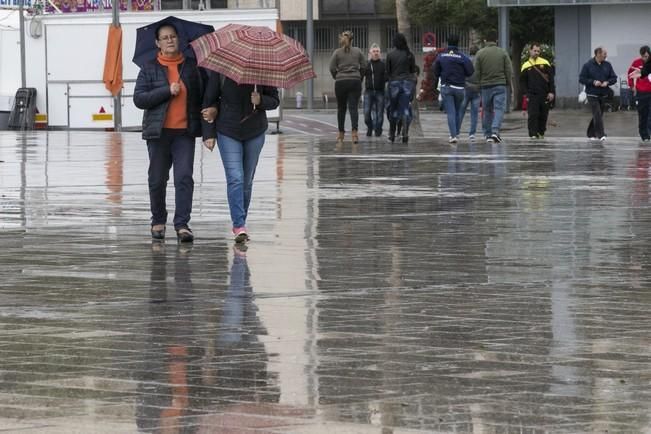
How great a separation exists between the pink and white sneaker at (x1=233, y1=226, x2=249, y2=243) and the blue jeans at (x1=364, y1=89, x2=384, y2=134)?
1807 centimetres

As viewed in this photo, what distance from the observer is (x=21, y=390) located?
6.15 meters

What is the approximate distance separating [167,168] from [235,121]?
2.06ft

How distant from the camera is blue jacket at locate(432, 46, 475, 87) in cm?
2619

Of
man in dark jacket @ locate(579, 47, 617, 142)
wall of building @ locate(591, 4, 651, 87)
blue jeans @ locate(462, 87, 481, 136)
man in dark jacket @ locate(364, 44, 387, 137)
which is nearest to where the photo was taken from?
man in dark jacket @ locate(579, 47, 617, 142)

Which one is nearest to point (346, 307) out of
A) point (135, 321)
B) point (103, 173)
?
point (135, 321)

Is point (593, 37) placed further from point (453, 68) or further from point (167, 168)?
point (167, 168)

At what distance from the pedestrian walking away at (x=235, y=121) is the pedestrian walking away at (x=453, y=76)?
574 inches

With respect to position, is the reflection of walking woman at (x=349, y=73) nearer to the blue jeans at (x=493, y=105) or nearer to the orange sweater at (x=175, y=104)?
the blue jeans at (x=493, y=105)

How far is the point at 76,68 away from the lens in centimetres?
3709

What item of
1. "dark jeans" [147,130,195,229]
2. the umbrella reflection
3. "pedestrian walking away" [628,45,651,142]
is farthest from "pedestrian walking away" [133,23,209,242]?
"pedestrian walking away" [628,45,651,142]

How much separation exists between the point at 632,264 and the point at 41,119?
2899cm

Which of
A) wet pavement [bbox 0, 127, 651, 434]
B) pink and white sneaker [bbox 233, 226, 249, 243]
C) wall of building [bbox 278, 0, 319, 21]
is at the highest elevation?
wall of building [bbox 278, 0, 319, 21]

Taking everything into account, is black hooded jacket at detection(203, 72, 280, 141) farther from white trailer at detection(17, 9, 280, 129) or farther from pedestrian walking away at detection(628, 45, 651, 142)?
white trailer at detection(17, 9, 280, 129)

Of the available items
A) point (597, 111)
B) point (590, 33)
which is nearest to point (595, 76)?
point (597, 111)
